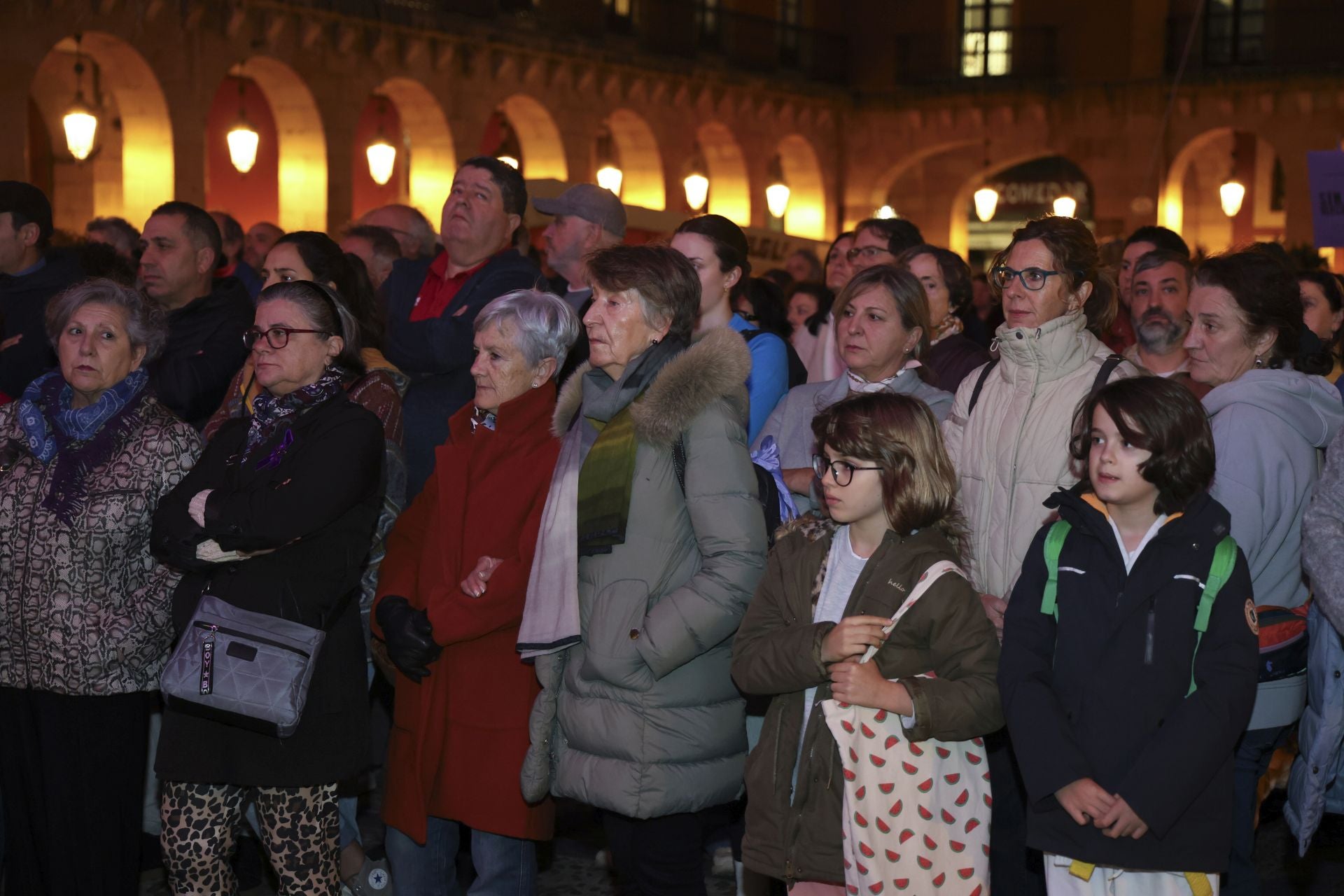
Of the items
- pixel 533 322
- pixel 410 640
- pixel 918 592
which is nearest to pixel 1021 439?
pixel 918 592

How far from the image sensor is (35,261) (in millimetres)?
6973

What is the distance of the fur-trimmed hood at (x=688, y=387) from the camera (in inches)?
167

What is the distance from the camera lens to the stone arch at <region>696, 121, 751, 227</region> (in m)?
26.2

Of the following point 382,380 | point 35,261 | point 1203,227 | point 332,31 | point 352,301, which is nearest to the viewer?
point 382,380

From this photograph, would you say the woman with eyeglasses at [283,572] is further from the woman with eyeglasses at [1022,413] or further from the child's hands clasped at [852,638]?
the woman with eyeglasses at [1022,413]

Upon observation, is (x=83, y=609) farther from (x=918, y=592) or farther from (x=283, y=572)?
(x=918, y=592)

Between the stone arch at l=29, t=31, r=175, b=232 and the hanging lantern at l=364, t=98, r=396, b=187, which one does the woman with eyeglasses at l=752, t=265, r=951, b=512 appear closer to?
the stone arch at l=29, t=31, r=175, b=232

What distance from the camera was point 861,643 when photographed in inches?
152

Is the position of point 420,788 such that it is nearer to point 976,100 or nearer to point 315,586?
point 315,586

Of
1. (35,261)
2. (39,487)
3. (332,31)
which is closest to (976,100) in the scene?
(332,31)

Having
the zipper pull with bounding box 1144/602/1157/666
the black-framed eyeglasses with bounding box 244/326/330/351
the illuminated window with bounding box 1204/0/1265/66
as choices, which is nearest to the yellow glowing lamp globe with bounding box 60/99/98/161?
the black-framed eyeglasses with bounding box 244/326/330/351

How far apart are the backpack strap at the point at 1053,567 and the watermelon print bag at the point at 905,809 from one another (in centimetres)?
23

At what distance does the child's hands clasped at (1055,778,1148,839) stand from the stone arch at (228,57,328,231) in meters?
16.9

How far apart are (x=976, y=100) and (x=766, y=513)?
24605 millimetres
